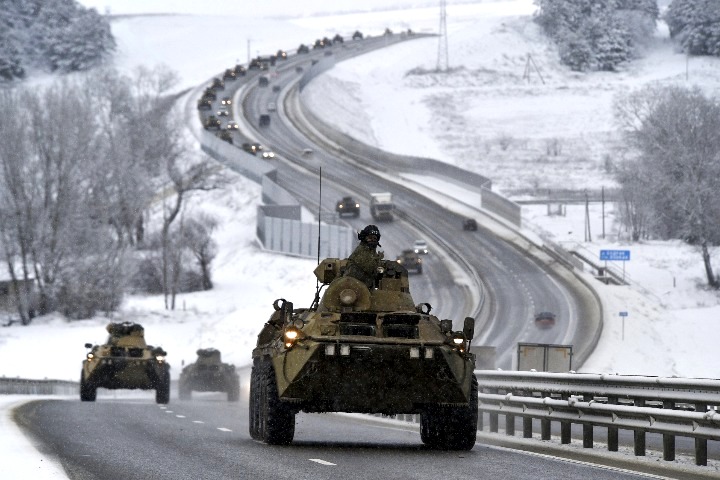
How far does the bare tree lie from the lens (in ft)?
272

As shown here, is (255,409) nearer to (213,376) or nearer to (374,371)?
(374,371)

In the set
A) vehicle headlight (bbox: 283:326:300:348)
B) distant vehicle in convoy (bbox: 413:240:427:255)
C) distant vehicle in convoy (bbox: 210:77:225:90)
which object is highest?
distant vehicle in convoy (bbox: 210:77:225:90)

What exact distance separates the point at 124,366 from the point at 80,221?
151ft

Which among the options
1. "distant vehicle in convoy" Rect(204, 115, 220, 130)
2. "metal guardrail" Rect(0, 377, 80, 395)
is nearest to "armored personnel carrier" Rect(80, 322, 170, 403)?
"metal guardrail" Rect(0, 377, 80, 395)

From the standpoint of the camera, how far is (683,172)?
284ft

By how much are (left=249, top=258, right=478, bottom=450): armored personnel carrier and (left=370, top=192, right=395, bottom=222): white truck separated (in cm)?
7617

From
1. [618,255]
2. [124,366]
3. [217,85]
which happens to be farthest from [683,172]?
[217,85]

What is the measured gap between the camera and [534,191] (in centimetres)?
12119

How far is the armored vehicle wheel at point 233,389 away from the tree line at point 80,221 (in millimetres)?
35004

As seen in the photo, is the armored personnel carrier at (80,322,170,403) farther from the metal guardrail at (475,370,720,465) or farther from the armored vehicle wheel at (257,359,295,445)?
the armored vehicle wheel at (257,359,295,445)

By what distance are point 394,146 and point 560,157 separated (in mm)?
16887

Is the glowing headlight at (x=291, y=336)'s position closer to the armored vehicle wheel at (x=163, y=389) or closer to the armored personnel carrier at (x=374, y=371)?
the armored personnel carrier at (x=374, y=371)

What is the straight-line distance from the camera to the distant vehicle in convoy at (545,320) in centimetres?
6968

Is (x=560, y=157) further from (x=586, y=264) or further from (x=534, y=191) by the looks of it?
(x=586, y=264)
